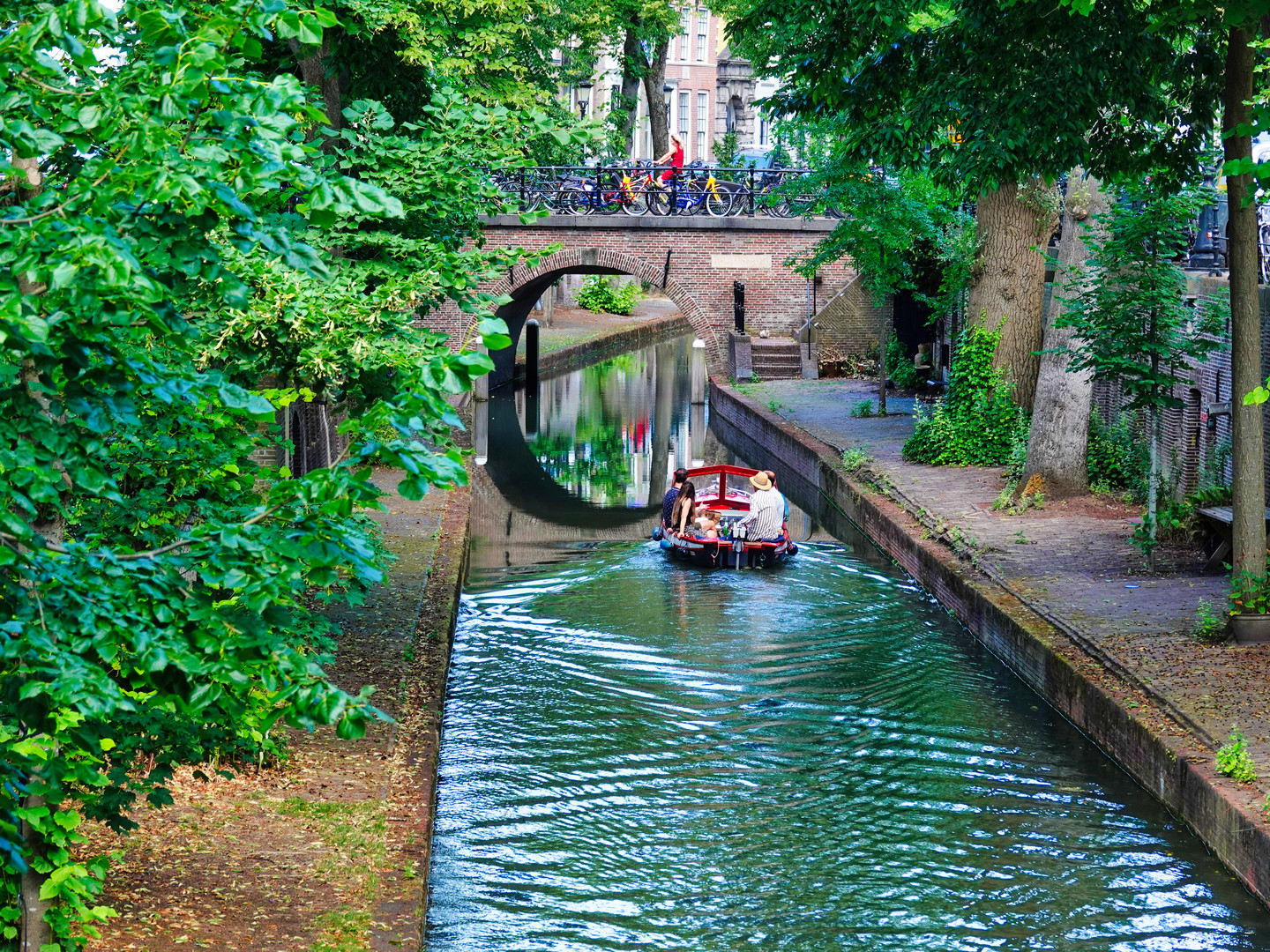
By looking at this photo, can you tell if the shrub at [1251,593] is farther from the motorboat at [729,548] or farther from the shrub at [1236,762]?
the motorboat at [729,548]

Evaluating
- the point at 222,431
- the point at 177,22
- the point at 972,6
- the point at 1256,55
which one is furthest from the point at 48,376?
the point at 972,6

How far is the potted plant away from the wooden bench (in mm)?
2239

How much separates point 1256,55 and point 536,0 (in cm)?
1309

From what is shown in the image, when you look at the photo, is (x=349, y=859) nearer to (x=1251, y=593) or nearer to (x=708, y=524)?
(x=1251, y=593)

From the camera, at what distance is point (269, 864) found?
751 cm

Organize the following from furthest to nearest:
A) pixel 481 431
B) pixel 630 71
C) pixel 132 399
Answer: pixel 630 71
pixel 481 431
pixel 132 399

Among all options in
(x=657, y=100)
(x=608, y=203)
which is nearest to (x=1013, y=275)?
(x=608, y=203)

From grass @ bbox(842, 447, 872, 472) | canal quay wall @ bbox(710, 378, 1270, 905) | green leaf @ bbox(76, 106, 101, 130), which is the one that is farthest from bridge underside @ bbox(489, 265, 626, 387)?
green leaf @ bbox(76, 106, 101, 130)

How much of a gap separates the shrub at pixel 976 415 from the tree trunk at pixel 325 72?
32.8ft

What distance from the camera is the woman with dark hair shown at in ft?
60.1

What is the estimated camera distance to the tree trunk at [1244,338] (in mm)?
11109

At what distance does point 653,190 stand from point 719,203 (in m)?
1.64

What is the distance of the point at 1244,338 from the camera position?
11.2 m

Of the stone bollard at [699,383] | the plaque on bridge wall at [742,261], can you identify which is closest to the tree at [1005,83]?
the plaque on bridge wall at [742,261]
